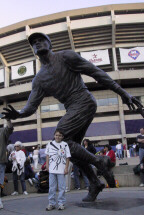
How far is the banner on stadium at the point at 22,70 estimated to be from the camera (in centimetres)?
3959

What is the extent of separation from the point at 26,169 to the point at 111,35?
34625mm

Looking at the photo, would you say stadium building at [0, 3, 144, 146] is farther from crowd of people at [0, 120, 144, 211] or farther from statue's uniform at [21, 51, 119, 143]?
statue's uniform at [21, 51, 119, 143]

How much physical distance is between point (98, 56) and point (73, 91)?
3539cm

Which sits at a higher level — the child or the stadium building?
the stadium building

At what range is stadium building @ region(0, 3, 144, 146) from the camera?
36688 millimetres

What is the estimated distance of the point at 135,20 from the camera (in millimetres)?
36969

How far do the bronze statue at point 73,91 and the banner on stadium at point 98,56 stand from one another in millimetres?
34768

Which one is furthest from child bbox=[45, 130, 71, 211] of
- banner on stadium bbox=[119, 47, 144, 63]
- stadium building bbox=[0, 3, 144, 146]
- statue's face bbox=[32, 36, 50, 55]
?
banner on stadium bbox=[119, 47, 144, 63]

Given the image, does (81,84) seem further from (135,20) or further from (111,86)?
(135,20)

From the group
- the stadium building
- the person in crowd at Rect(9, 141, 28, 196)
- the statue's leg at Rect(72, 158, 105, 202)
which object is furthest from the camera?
the stadium building

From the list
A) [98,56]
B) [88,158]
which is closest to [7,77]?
[98,56]

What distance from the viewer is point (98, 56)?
37531 millimetres

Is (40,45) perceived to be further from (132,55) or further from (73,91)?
(132,55)

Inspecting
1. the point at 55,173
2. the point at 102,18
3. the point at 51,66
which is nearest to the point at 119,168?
the point at 55,173
